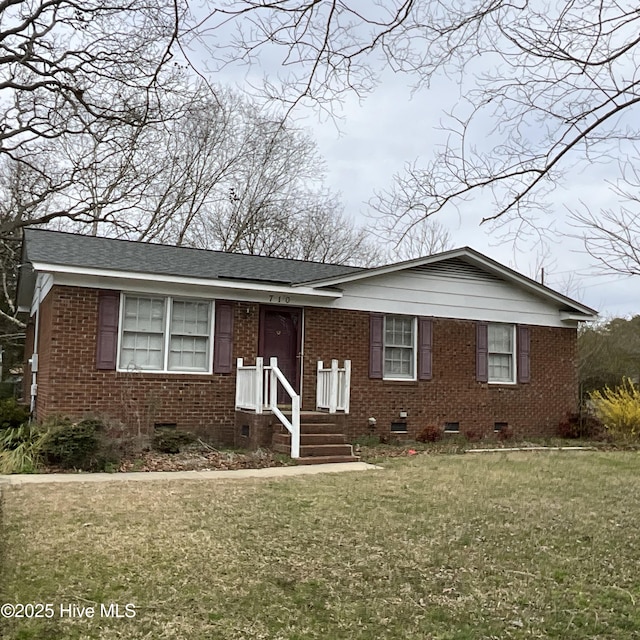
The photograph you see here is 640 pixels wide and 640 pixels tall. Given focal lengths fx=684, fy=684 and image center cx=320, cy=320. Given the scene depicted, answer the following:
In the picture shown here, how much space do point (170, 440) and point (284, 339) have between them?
3468mm

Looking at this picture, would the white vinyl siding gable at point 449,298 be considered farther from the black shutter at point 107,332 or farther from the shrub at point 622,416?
the black shutter at point 107,332

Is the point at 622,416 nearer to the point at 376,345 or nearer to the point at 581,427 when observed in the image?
the point at 581,427

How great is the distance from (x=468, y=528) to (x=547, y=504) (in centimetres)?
168

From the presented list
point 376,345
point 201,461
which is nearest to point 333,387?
point 376,345

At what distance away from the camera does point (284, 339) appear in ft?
46.2

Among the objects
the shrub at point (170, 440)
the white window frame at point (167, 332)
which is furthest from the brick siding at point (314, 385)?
the shrub at point (170, 440)

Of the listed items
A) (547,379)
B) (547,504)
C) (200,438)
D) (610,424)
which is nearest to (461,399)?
A: (547,379)

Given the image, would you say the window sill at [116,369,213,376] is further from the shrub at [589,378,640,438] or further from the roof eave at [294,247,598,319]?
the shrub at [589,378,640,438]

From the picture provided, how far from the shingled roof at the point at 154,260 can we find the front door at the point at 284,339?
705mm

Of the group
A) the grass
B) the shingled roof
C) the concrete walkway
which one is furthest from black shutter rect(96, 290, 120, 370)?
the grass

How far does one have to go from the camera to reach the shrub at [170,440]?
37.9 ft

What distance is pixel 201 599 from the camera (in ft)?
15.1

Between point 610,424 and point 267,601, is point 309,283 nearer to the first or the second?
point 610,424

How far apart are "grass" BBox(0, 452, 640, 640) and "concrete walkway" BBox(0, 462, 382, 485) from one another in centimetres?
63
